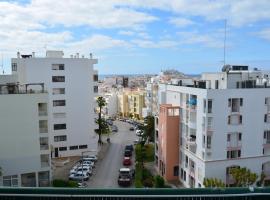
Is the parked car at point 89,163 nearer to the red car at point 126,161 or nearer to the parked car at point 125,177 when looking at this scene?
the red car at point 126,161

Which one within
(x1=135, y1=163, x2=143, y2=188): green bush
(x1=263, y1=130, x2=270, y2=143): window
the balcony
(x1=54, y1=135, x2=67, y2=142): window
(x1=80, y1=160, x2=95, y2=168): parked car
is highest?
(x1=263, y1=130, x2=270, y2=143): window

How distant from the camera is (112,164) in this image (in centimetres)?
4309

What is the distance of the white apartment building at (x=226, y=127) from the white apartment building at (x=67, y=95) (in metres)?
17.1

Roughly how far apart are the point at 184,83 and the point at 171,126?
649 centimetres

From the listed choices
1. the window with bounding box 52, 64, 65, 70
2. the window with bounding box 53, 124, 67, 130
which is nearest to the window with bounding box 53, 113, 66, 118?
the window with bounding box 53, 124, 67, 130

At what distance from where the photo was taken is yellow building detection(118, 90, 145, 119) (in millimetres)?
87644

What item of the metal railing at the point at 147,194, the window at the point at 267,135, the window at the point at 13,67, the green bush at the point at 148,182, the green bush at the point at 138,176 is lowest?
the green bush at the point at 138,176

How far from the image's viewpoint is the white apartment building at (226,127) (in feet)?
98.2

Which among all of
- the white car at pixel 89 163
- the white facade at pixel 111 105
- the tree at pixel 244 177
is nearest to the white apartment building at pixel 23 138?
the white car at pixel 89 163

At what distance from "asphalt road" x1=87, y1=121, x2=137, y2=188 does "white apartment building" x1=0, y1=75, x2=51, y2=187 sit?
6985 mm

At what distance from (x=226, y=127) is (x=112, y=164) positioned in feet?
58.4

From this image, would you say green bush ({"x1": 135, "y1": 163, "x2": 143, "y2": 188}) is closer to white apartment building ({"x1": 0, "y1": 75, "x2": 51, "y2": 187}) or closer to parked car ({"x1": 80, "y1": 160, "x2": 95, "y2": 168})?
parked car ({"x1": 80, "y1": 160, "x2": 95, "y2": 168})

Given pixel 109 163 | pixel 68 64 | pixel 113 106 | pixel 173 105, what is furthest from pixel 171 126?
pixel 113 106

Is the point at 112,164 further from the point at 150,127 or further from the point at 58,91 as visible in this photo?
the point at 58,91
